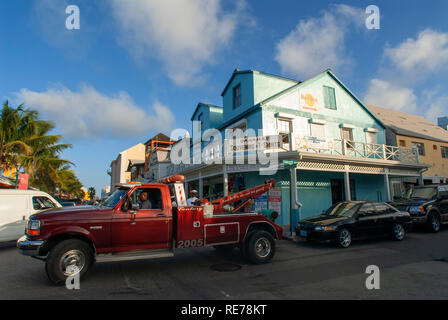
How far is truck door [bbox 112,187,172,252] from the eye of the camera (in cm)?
562

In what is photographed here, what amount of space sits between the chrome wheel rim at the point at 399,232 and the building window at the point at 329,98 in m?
9.42

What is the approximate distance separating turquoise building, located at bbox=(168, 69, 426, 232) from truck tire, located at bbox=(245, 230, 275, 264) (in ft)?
15.0

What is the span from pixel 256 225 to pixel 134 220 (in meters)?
3.26

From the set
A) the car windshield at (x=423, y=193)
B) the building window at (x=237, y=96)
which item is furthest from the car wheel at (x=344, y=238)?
the building window at (x=237, y=96)

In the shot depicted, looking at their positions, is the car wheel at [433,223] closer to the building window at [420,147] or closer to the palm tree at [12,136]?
the building window at [420,147]

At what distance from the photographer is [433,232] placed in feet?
37.9

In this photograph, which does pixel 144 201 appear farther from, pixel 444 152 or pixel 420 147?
pixel 444 152

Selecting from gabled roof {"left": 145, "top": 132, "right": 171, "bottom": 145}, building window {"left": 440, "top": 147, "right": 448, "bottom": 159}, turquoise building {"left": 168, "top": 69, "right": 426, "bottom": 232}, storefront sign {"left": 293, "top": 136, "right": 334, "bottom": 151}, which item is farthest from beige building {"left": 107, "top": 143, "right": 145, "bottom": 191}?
building window {"left": 440, "top": 147, "right": 448, "bottom": 159}

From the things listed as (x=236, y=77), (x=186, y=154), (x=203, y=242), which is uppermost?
(x=236, y=77)

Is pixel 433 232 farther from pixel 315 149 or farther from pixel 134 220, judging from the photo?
pixel 134 220

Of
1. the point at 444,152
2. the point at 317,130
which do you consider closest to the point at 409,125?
the point at 444,152

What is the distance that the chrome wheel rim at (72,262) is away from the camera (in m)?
Result: 5.09

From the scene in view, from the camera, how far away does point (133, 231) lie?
5.70 metres

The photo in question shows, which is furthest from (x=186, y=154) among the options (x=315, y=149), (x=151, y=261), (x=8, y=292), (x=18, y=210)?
(x=8, y=292)
